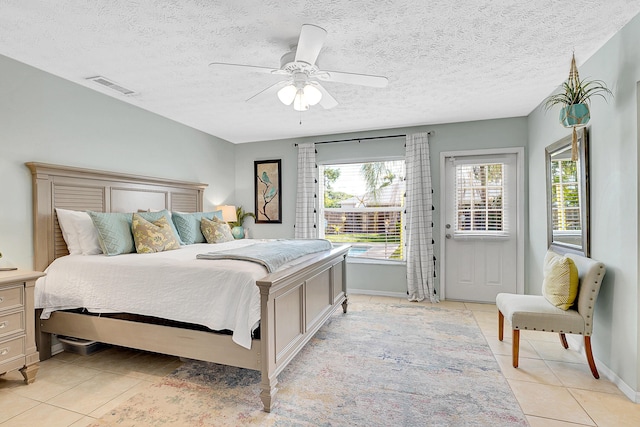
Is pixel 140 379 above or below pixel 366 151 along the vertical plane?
below

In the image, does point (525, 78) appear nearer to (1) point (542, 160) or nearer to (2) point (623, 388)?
(1) point (542, 160)

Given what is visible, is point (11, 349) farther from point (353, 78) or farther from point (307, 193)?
point (307, 193)

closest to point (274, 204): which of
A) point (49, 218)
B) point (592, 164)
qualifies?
point (49, 218)

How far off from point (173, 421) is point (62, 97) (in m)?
2.91

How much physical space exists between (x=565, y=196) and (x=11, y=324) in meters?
4.60

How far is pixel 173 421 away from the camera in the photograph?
6.15 ft

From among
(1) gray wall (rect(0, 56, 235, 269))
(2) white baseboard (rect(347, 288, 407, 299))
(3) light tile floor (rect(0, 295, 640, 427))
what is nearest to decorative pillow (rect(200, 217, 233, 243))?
(1) gray wall (rect(0, 56, 235, 269))

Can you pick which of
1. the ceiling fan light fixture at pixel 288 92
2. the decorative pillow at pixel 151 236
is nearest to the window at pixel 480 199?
the ceiling fan light fixture at pixel 288 92

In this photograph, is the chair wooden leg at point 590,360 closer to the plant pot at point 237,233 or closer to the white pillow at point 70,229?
the plant pot at point 237,233

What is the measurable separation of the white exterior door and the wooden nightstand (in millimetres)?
4394

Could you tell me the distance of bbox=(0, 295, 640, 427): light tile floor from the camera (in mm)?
1901

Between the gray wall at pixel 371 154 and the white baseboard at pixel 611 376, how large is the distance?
1732 millimetres

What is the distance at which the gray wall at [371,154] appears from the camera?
164 inches

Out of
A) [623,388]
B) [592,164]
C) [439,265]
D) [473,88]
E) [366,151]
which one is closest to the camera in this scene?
[623,388]
